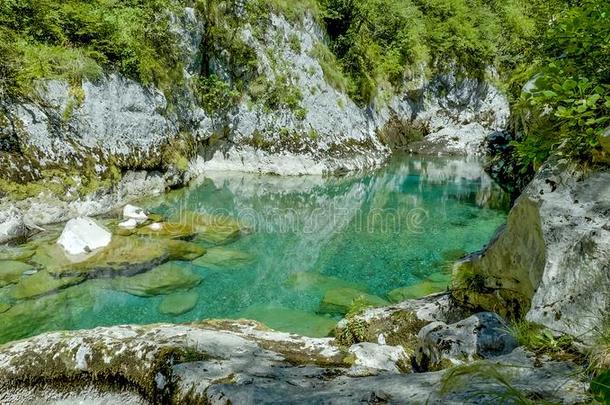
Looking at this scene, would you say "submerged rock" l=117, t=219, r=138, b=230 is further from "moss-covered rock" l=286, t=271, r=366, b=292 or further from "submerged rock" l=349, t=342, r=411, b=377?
"submerged rock" l=349, t=342, r=411, b=377

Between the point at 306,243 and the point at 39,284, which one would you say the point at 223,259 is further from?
the point at 39,284

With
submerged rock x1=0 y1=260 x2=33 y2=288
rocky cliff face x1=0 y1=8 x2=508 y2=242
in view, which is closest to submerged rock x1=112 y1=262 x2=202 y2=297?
submerged rock x1=0 y1=260 x2=33 y2=288

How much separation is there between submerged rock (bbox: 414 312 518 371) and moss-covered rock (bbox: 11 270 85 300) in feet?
23.2

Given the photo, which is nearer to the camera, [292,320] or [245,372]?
[245,372]

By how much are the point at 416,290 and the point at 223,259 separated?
4.62 meters


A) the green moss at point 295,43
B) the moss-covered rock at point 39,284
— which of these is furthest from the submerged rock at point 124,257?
the green moss at point 295,43

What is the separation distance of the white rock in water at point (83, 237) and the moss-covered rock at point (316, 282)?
4.60 meters

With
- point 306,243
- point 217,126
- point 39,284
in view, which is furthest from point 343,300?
point 217,126

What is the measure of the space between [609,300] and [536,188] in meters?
1.48

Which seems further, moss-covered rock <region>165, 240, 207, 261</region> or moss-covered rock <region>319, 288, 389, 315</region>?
moss-covered rock <region>165, 240, 207, 261</region>

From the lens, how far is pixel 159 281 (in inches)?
345

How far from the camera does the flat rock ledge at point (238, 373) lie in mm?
2285

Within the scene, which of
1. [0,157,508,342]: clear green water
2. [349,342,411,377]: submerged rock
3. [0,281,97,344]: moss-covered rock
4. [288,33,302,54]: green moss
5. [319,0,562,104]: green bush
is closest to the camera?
[349,342,411,377]: submerged rock

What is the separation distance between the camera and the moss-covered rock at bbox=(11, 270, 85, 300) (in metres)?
7.83
